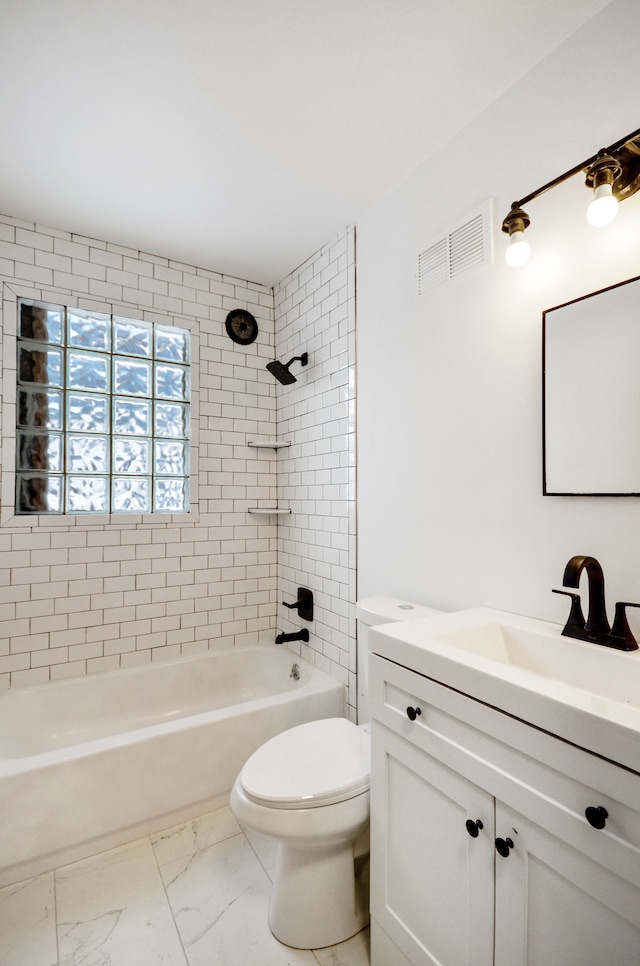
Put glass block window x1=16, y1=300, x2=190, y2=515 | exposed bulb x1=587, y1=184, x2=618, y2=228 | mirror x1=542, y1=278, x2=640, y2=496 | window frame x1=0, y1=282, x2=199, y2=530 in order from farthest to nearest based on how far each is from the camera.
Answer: glass block window x1=16, y1=300, x2=190, y2=515 → window frame x1=0, y1=282, x2=199, y2=530 → mirror x1=542, y1=278, x2=640, y2=496 → exposed bulb x1=587, y1=184, x2=618, y2=228

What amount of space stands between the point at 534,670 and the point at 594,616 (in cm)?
23

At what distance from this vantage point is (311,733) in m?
1.68

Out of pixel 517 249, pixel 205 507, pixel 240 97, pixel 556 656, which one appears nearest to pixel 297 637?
pixel 205 507

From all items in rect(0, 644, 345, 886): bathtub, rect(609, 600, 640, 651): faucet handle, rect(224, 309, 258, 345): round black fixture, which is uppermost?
rect(224, 309, 258, 345): round black fixture

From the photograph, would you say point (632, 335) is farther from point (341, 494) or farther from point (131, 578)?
point (131, 578)

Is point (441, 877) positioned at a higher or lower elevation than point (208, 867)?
higher

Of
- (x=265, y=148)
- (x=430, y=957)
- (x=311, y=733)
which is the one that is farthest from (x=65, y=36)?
(x=430, y=957)

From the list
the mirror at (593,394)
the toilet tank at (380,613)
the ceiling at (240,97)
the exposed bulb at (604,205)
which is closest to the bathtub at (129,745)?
the toilet tank at (380,613)

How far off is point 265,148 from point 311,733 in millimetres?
2262

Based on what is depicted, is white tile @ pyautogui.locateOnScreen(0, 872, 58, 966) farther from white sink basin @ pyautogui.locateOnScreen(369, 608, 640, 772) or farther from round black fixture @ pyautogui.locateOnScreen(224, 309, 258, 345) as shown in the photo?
round black fixture @ pyautogui.locateOnScreen(224, 309, 258, 345)

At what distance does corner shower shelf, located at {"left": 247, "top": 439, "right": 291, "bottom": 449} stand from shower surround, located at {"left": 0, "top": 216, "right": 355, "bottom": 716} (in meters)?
0.06

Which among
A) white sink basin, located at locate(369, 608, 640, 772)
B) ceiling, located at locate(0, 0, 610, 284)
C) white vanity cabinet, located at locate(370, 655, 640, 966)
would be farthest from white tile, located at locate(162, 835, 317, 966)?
ceiling, located at locate(0, 0, 610, 284)

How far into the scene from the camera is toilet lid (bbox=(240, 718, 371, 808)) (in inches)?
53.9

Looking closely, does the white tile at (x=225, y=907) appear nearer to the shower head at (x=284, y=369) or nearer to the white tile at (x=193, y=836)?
the white tile at (x=193, y=836)
